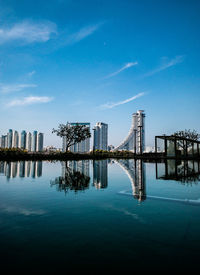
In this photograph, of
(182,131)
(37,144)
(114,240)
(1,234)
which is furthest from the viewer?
(37,144)

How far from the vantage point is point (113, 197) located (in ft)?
21.6

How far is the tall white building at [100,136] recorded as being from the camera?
172375mm

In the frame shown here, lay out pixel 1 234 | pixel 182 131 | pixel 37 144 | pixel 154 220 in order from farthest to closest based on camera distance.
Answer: pixel 37 144
pixel 182 131
pixel 154 220
pixel 1 234

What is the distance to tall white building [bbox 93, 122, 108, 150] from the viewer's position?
566ft

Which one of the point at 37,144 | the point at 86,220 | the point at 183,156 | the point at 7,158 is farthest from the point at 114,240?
the point at 37,144

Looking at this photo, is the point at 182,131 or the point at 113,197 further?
the point at 182,131

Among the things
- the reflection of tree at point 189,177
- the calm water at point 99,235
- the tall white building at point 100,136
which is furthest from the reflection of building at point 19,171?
the tall white building at point 100,136

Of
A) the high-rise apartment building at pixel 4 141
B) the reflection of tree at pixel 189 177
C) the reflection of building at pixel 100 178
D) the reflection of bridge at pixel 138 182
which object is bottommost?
the reflection of building at pixel 100 178

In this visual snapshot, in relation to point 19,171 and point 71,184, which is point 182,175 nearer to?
point 71,184

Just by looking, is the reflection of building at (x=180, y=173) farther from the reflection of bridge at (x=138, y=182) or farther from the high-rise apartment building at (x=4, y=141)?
the high-rise apartment building at (x=4, y=141)

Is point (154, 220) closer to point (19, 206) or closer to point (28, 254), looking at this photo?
point (28, 254)

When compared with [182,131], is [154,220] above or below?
below

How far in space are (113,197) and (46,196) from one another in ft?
Result: 7.59

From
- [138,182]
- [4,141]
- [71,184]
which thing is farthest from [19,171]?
[4,141]
